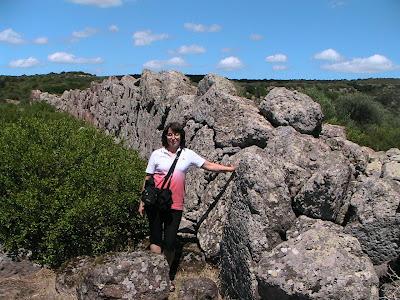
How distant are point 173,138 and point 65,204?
8.90 ft

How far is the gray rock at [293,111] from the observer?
9008mm

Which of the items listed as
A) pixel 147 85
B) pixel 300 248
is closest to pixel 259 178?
pixel 300 248

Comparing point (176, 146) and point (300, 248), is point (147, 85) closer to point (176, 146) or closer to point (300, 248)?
point (176, 146)

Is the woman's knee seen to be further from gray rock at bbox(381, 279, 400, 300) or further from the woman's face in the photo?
gray rock at bbox(381, 279, 400, 300)

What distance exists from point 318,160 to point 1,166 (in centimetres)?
612

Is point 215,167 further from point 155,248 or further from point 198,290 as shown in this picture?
point 198,290

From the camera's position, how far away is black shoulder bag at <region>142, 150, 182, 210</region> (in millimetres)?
7570

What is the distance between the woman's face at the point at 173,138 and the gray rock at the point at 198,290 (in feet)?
6.77

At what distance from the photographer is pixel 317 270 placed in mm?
6406

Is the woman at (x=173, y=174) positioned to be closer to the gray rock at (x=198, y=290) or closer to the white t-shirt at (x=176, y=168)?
the white t-shirt at (x=176, y=168)

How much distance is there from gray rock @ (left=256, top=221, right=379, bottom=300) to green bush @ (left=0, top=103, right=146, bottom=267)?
3.33m

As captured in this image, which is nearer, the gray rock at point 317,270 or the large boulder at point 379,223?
the gray rock at point 317,270

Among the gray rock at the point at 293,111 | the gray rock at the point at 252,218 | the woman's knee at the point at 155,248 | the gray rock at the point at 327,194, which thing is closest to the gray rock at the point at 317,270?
the gray rock at the point at 252,218

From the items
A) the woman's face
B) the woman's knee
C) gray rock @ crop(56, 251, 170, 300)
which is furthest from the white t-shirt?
gray rock @ crop(56, 251, 170, 300)
